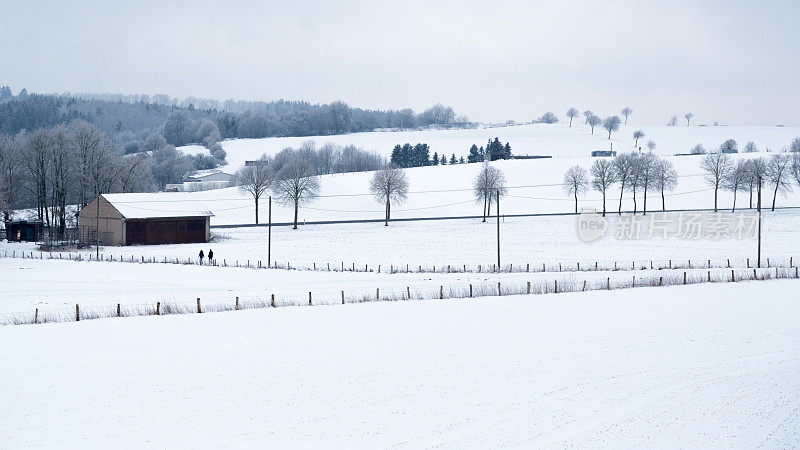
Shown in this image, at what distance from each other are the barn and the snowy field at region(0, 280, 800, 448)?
37.1m

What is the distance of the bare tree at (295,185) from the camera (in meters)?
84.1

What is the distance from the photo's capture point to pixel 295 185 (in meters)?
83.6

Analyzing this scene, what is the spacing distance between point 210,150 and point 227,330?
136 meters

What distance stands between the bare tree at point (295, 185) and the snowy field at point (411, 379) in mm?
56173

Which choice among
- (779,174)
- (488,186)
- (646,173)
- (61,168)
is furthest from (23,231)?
(779,174)

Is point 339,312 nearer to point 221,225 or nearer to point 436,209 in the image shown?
point 221,225

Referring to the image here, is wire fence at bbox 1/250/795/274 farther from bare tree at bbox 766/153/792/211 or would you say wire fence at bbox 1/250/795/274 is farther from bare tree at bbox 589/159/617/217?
bare tree at bbox 766/153/792/211

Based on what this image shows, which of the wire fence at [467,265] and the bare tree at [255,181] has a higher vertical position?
the bare tree at [255,181]

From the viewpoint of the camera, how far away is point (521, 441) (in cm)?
1394

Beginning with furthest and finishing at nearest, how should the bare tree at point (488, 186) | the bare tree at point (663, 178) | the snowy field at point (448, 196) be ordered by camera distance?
the bare tree at point (663, 178), the snowy field at point (448, 196), the bare tree at point (488, 186)

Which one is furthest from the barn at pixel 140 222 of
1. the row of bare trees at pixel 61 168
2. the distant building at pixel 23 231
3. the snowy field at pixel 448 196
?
the row of bare trees at pixel 61 168

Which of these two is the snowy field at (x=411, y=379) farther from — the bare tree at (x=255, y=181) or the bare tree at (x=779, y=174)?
the bare tree at (x=779, y=174)

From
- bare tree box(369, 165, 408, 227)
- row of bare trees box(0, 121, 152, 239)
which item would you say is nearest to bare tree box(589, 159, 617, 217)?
bare tree box(369, 165, 408, 227)

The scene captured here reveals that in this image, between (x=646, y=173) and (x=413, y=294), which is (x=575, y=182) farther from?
(x=413, y=294)
